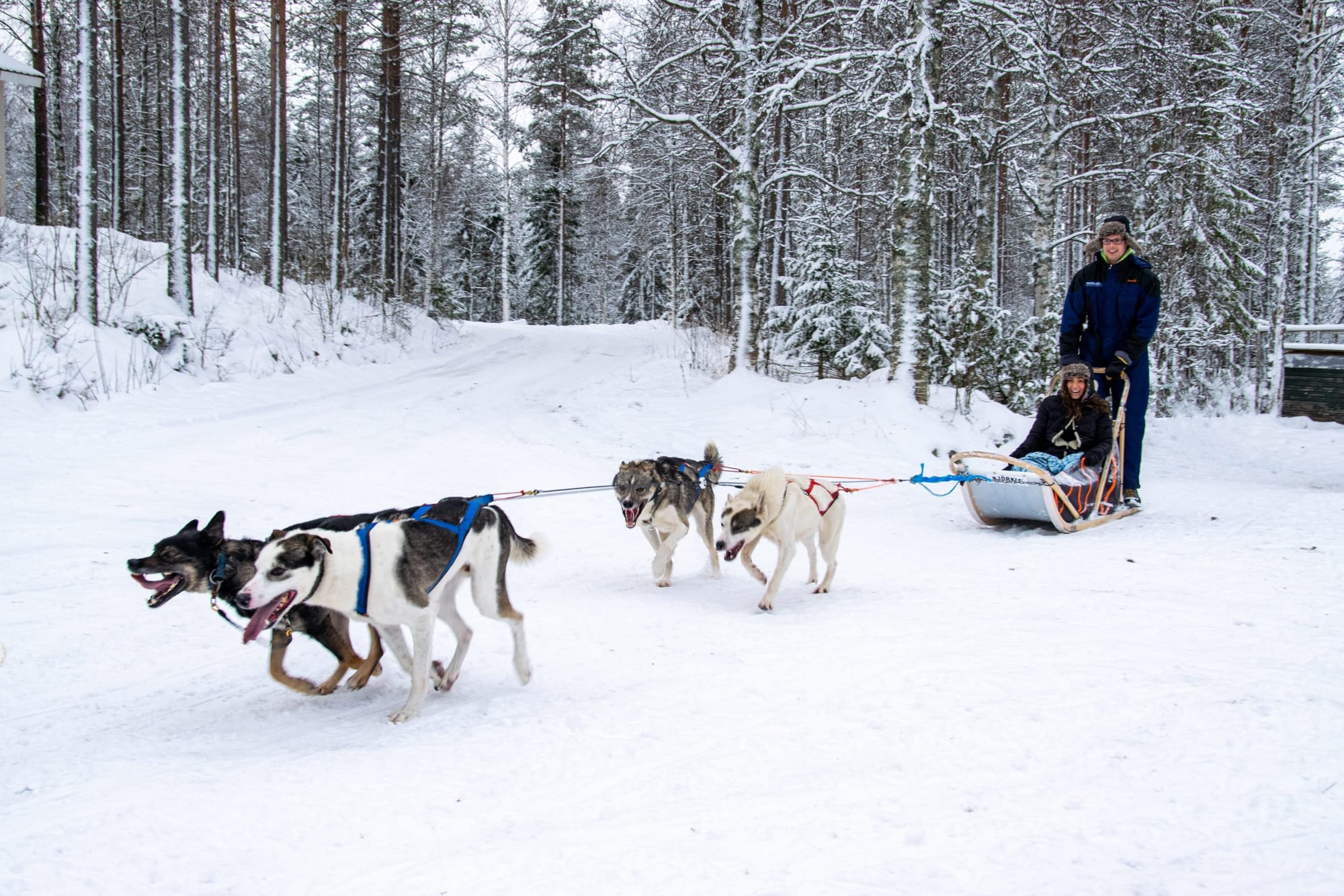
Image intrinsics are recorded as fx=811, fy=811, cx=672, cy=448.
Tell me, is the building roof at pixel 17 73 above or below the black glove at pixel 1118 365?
above

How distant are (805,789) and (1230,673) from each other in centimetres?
212

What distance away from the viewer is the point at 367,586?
11.9 ft

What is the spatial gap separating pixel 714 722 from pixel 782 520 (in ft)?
7.75

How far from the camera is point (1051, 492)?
7004 millimetres

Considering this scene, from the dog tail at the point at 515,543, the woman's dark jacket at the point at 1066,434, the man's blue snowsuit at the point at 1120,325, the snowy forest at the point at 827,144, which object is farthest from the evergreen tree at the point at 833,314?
the dog tail at the point at 515,543

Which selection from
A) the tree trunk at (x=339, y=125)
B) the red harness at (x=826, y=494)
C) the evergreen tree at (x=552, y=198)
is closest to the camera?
the red harness at (x=826, y=494)

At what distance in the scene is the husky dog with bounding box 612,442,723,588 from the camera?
237 inches

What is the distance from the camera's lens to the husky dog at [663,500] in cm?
603

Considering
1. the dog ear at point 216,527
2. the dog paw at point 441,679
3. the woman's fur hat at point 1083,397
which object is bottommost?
the dog paw at point 441,679

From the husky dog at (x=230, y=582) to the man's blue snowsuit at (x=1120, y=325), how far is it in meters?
6.86

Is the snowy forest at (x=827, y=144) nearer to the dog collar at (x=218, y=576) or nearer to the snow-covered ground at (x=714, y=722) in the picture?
the snow-covered ground at (x=714, y=722)

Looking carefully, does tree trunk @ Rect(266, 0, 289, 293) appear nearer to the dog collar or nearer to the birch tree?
the birch tree

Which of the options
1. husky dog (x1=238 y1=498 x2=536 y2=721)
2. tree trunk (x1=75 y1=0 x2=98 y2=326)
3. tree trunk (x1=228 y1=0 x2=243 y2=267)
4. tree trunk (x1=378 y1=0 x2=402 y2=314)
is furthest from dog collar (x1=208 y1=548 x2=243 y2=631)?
tree trunk (x1=228 y1=0 x2=243 y2=267)

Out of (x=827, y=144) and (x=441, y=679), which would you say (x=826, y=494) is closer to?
(x=441, y=679)
